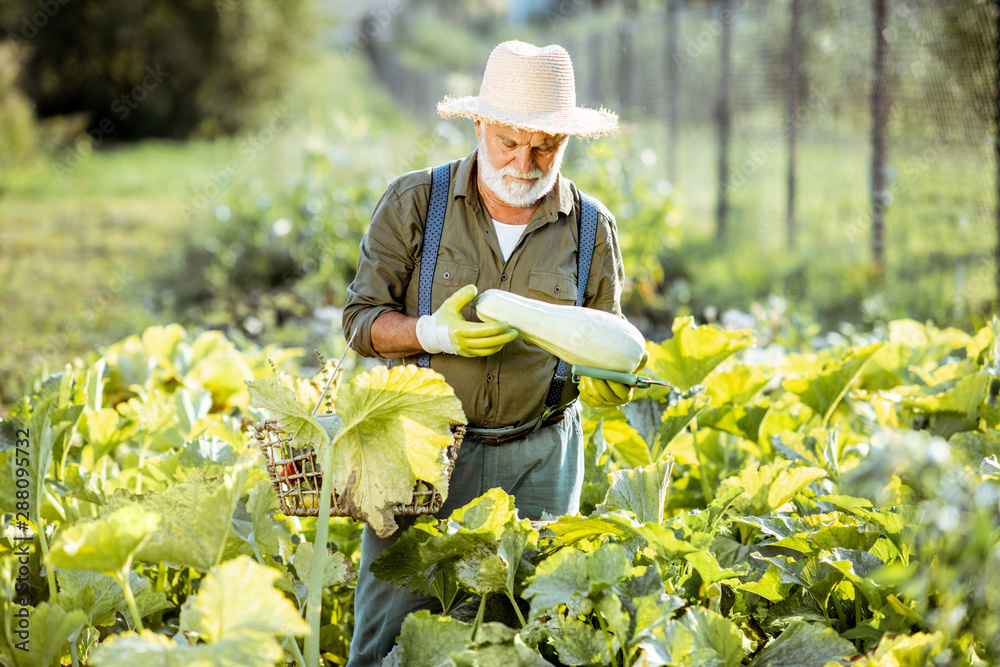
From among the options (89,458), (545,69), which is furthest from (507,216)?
(89,458)

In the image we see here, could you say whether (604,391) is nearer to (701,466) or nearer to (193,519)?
(701,466)

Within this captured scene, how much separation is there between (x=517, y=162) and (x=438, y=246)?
0.29 m

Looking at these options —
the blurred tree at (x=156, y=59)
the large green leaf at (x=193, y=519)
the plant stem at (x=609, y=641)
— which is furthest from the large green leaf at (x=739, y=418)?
the blurred tree at (x=156, y=59)

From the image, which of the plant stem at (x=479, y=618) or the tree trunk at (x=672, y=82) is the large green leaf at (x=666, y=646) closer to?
the plant stem at (x=479, y=618)

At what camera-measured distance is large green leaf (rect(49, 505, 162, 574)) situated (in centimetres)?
136

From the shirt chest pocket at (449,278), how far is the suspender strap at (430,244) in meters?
0.02

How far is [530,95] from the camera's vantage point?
84.7 inches

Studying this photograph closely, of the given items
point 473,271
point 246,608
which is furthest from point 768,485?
point 246,608

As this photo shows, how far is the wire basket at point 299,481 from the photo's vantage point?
1.80m

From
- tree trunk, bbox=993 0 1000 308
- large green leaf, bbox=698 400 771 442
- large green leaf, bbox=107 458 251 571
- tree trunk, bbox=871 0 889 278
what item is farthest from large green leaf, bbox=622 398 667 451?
tree trunk, bbox=871 0 889 278

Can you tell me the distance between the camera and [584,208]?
235 centimetres

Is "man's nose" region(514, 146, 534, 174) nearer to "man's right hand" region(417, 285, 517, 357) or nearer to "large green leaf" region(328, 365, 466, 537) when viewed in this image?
"man's right hand" region(417, 285, 517, 357)

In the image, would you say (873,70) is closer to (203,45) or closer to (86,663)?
(86,663)

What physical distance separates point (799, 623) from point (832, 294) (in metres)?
4.56
